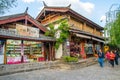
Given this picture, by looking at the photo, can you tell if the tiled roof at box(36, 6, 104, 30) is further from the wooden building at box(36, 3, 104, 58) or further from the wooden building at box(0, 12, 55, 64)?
the wooden building at box(0, 12, 55, 64)

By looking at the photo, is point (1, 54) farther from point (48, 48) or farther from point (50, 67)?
point (48, 48)

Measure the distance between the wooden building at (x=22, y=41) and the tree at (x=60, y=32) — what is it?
605 mm

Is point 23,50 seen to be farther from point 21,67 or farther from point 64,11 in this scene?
point 64,11

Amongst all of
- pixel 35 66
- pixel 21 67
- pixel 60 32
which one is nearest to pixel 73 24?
pixel 60 32

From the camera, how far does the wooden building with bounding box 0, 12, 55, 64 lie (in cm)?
1833

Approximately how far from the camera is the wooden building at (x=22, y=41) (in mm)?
18328

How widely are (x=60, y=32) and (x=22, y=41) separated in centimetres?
435

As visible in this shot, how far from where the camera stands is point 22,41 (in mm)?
19906

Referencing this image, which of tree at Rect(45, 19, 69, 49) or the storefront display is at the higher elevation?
tree at Rect(45, 19, 69, 49)

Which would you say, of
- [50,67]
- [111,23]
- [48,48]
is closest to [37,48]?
[48,48]

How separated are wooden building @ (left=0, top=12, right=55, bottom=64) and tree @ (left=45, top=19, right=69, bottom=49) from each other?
0.61 meters

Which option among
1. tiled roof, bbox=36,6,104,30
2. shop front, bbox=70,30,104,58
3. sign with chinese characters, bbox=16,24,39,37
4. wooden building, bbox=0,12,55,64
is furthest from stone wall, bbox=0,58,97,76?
tiled roof, bbox=36,6,104,30

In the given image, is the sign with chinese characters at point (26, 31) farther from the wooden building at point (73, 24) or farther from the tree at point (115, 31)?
the tree at point (115, 31)

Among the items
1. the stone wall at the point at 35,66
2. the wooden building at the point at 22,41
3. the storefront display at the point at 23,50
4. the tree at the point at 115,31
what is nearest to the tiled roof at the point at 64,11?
the wooden building at the point at 22,41
